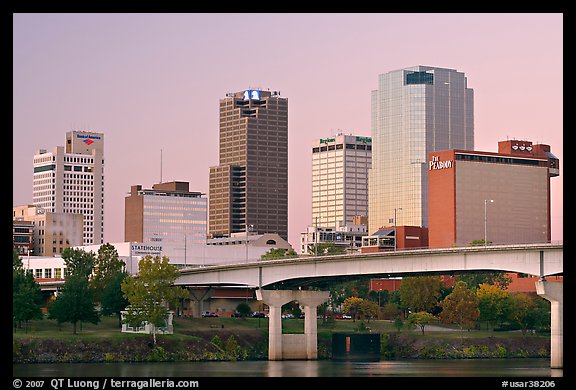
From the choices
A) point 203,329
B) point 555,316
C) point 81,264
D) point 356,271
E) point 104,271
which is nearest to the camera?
point 555,316

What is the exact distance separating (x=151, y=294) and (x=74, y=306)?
1016 centimetres

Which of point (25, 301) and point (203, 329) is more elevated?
point (25, 301)

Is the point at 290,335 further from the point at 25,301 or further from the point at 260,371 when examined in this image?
the point at 260,371

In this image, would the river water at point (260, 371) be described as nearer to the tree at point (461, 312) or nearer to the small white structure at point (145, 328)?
the small white structure at point (145, 328)

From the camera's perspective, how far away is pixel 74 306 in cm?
15712

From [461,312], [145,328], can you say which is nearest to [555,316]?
[145,328]

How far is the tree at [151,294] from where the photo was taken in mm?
157500

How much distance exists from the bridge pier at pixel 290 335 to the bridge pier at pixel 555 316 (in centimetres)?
4039

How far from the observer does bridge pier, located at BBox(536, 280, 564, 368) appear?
132 meters

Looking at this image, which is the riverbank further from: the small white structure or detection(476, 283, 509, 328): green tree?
detection(476, 283, 509, 328): green tree

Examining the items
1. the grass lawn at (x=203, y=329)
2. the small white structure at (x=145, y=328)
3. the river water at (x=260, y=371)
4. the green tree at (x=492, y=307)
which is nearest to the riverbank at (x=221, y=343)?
the grass lawn at (x=203, y=329)

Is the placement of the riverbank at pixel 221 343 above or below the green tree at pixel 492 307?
below
